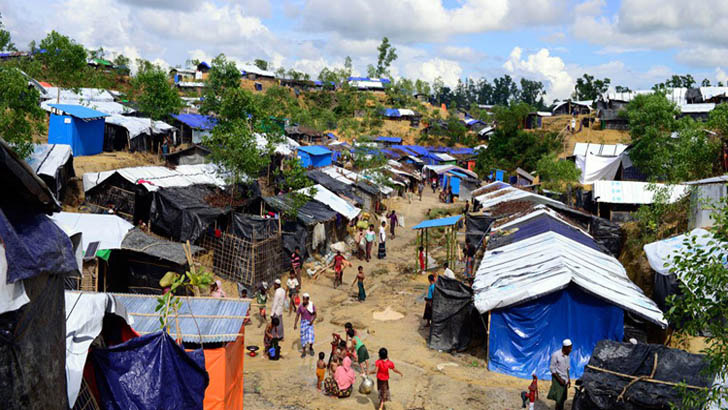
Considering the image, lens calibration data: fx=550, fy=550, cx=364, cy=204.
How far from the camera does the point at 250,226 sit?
17.4 meters

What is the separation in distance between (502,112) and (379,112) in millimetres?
22653

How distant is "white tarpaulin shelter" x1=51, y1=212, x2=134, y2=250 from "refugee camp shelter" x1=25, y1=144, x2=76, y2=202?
328 cm

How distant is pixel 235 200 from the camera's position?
19344 mm

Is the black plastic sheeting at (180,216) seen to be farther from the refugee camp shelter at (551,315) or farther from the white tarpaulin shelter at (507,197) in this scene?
the white tarpaulin shelter at (507,197)

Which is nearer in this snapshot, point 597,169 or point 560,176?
point 560,176

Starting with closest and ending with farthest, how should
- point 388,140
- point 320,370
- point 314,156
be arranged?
1. point 320,370
2. point 314,156
3. point 388,140

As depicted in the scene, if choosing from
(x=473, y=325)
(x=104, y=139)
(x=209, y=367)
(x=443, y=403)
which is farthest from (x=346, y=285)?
(x=104, y=139)

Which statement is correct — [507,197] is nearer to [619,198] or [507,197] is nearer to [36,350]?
[619,198]

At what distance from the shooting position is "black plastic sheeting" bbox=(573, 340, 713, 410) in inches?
305

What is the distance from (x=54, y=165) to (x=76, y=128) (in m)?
7.07

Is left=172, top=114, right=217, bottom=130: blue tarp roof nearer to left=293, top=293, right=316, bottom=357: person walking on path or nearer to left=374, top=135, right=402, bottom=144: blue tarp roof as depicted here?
left=293, top=293, right=316, bottom=357: person walking on path

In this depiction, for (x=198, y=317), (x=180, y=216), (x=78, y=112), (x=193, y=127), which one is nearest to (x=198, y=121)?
(x=193, y=127)

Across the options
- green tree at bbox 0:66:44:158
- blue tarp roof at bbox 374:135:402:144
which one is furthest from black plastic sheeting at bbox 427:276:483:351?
blue tarp roof at bbox 374:135:402:144

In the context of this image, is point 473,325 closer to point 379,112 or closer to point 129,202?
point 129,202
